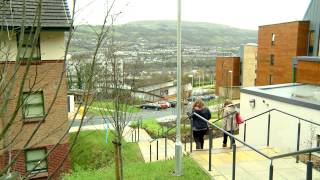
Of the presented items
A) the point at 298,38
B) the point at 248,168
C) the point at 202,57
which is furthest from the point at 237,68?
the point at 248,168

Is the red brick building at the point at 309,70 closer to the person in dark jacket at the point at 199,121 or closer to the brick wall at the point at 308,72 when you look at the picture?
the brick wall at the point at 308,72

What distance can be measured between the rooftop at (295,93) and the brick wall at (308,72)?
288 millimetres

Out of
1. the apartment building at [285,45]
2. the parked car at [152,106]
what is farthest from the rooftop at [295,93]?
the parked car at [152,106]

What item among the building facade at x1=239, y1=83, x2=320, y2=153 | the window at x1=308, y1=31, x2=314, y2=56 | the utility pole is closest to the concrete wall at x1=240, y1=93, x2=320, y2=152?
the building facade at x1=239, y1=83, x2=320, y2=153

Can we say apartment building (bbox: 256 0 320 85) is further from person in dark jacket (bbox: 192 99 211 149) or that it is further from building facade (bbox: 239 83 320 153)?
person in dark jacket (bbox: 192 99 211 149)

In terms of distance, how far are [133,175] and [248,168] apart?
11.8 ft

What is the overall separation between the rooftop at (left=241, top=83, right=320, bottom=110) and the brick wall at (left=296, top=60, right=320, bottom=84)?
0.95 ft

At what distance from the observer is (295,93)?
47.1 ft

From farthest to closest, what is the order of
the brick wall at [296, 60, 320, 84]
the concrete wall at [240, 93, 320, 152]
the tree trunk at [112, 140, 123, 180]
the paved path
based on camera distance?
the brick wall at [296, 60, 320, 84] < the concrete wall at [240, 93, 320, 152] < the tree trunk at [112, 140, 123, 180] < the paved path

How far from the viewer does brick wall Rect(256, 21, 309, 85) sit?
128 ft

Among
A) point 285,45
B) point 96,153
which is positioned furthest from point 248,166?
point 285,45

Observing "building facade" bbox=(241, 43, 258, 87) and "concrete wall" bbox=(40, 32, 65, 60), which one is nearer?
"concrete wall" bbox=(40, 32, 65, 60)

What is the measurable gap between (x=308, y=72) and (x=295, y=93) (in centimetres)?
277

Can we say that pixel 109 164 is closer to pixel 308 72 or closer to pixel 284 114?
pixel 284 114
